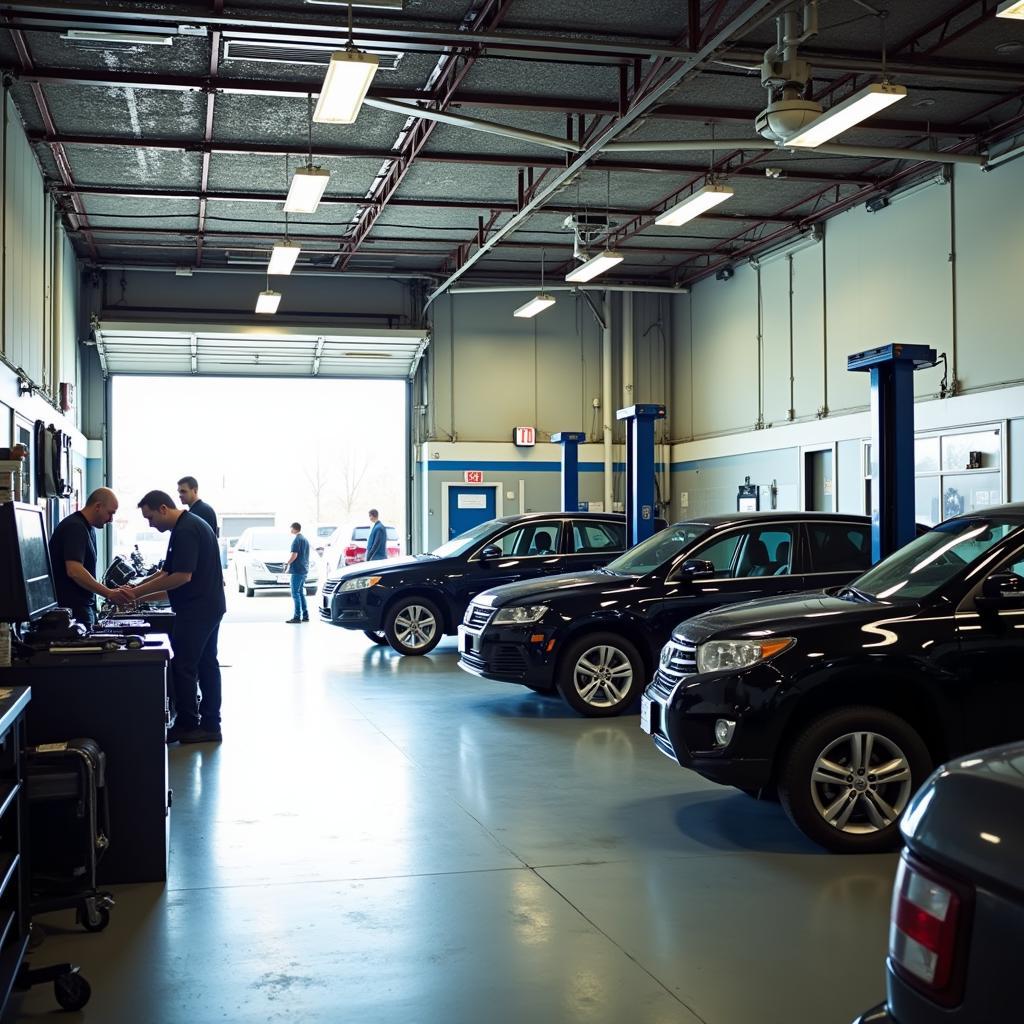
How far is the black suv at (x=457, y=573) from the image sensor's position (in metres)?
13.3

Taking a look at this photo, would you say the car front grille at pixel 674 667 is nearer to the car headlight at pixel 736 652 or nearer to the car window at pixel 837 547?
the car headlight at pixel 736 652

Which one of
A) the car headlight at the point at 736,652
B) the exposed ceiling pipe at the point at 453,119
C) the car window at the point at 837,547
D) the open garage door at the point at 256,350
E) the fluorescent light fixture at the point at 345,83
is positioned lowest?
the car headlight at the point at 736,652

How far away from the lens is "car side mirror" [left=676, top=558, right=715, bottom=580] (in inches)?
359

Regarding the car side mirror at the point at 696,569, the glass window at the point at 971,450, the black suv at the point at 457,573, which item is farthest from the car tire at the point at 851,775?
the glass window at the point at 971,450

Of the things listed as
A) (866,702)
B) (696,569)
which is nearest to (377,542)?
(696,569)

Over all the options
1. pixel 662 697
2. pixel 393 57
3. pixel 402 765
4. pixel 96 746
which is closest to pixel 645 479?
pixel 393 57

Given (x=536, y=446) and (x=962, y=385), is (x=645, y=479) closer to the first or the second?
(x=962, y=385)

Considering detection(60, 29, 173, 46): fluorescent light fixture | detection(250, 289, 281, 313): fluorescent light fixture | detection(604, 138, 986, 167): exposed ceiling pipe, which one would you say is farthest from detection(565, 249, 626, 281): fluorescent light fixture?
detection(60, 29, 173, 46): fluorescent light fixture

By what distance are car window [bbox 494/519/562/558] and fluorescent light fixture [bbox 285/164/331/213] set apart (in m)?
4.23

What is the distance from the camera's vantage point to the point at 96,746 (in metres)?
4.75

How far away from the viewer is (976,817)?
5.82 feet

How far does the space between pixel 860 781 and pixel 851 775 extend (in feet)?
0.17

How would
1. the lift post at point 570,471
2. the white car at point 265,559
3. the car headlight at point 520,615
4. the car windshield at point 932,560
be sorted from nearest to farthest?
the car windshield at point 932,560 < the car headlight at point 520,615 < the lift post at point 570,471 < the white car at point 265,559

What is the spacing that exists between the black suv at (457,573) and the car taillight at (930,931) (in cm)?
1123
